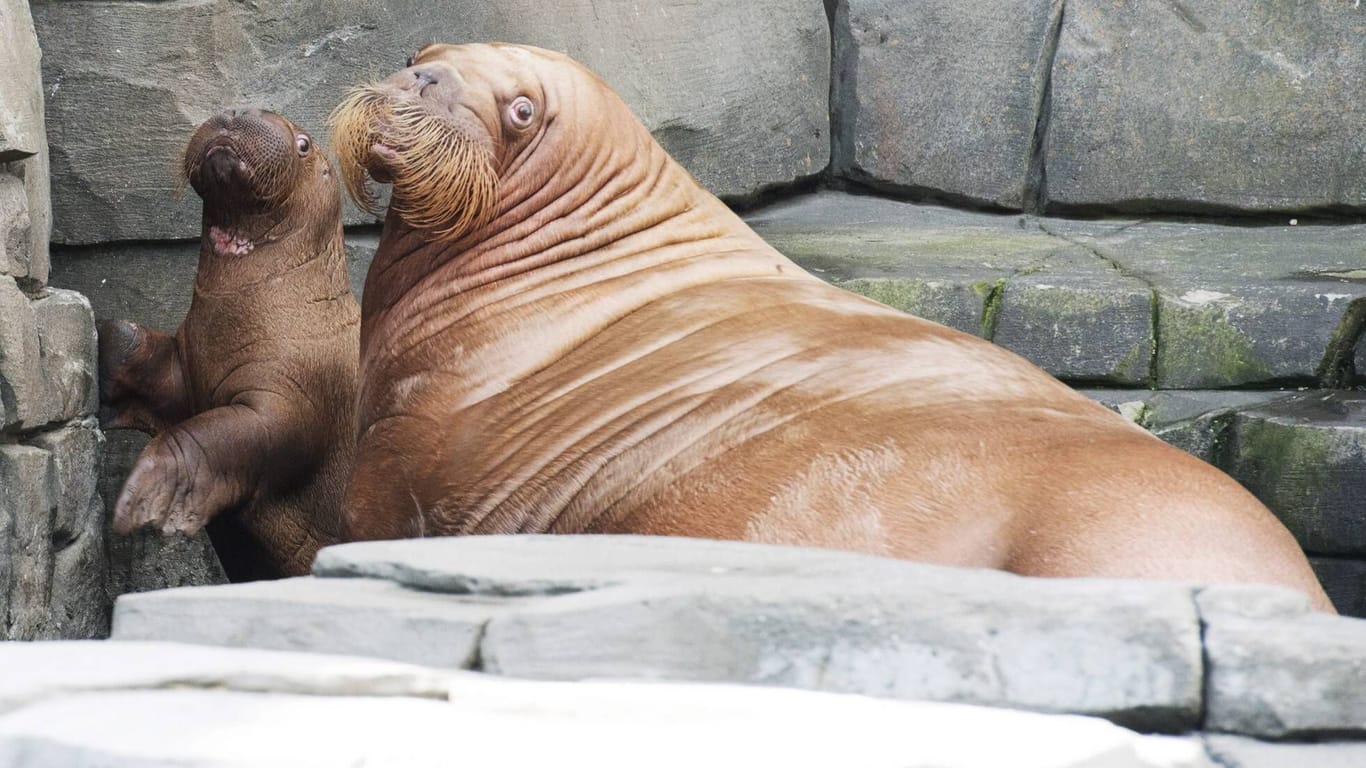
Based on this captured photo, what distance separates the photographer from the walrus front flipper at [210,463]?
562cm

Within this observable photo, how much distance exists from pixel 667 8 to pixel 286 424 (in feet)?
7.46

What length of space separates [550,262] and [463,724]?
2.65 metres

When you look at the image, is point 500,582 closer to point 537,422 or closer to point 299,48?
point 537,422

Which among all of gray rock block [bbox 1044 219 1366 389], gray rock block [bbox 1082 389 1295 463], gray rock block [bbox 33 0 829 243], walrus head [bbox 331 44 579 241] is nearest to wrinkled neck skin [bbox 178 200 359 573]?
gray rock block [bbox 33 0 829 243]

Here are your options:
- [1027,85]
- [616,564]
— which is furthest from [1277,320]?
[616,564]

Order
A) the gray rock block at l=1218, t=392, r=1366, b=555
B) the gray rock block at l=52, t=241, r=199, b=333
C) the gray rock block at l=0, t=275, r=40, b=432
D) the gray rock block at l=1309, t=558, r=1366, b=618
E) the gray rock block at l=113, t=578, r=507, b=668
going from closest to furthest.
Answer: the gray rock block at l=113, t=578, r=507, b=668 → the gray rock block at l=0, t=275, r=40, b=432 → the gray rock block at l=1218, t=392, r=1366, b=555 → the gray rock block at l=1309, t=558, r=1366, b=618 → the gray rock block at l=52, t=241, r=199, b=333

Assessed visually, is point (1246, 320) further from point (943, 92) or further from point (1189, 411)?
point (943, 92)

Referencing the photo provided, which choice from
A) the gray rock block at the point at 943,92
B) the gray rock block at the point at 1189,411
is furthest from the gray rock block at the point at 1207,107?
the gray rock block at the point at 1189,411

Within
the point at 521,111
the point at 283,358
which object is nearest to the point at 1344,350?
the point at 521,111

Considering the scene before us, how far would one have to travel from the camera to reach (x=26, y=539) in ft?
15.8

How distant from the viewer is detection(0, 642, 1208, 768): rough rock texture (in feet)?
6.20

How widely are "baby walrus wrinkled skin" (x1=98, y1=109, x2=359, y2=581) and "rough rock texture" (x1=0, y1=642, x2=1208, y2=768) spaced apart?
12.5 feet

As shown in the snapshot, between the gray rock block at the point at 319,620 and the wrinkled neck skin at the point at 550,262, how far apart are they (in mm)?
1867

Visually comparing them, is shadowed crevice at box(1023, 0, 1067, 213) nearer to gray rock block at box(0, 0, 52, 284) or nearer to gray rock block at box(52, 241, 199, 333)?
gray rock block at box(52, 241, 199, 333)
